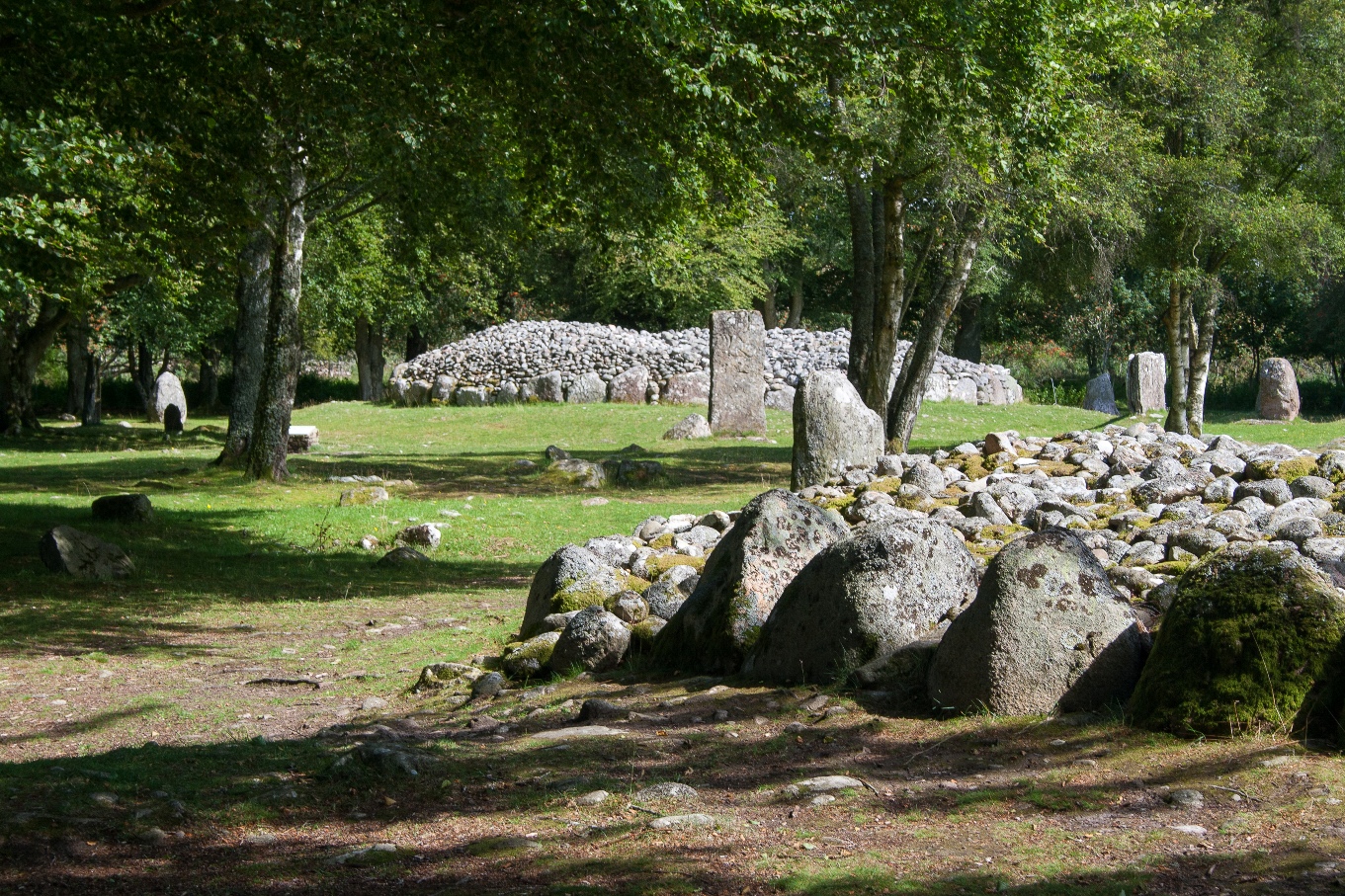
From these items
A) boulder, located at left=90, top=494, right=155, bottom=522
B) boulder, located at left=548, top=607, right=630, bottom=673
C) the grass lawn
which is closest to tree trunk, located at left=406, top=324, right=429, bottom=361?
boulder, located at left=90, top=494, right=155, bottom=522

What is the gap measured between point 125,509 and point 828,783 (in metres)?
11.8

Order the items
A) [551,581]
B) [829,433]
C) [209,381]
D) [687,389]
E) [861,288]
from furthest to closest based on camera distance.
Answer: [209,381]
[687,389]
[861,288]
[829,433]
[551,581]

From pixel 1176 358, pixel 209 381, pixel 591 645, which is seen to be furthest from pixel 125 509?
pixel 209 381

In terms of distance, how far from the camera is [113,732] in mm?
6273

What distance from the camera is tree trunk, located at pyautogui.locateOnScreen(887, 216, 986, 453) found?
1820 cm

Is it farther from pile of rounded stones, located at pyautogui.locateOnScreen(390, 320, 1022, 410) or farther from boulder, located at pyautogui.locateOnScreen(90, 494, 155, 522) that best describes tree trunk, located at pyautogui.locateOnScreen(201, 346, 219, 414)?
boulder, located at pyautogui.locateOnScreen(90, 494, 155, 522)

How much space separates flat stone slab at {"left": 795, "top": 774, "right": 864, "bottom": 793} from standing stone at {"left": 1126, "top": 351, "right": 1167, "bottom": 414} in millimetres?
29465

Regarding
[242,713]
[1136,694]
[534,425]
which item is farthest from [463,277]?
[1136,694]

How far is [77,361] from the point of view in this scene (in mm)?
37281

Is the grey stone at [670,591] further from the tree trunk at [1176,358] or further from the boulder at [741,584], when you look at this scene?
the tree trunk at [1176,358]

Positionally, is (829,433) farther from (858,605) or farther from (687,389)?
(687,389)

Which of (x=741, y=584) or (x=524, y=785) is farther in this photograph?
(x=741, y=584)

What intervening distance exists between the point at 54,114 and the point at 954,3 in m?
7.51

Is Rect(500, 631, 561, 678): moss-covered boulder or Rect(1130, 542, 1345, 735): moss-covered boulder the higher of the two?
Rect(1130, 542, 1345, 735): moss-covered boulder
